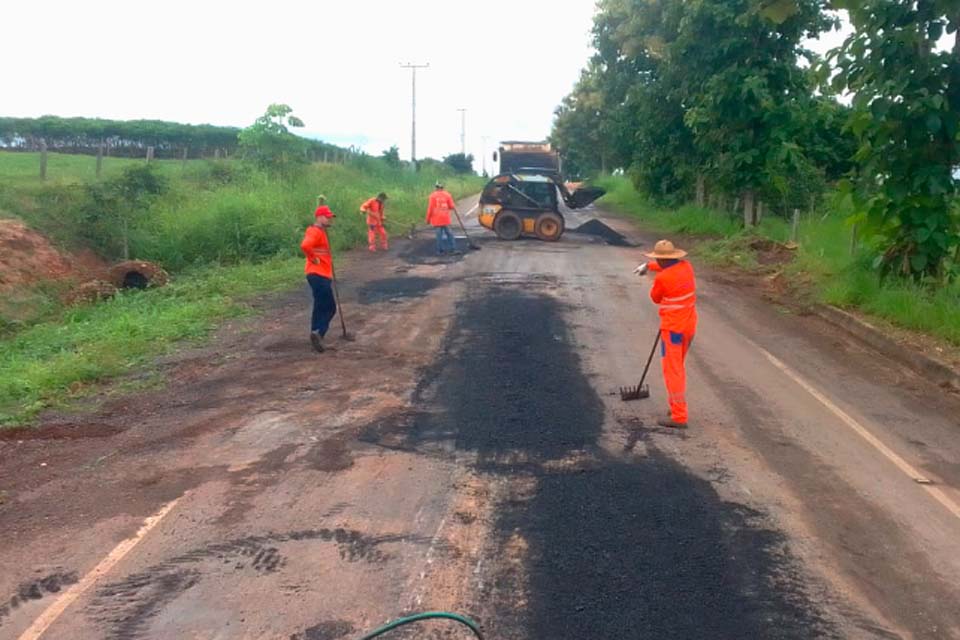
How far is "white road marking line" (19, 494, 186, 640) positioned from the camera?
4512mm

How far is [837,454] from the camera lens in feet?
24.3

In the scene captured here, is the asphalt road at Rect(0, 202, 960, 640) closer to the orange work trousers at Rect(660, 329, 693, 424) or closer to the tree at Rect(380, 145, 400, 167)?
the orange work trousers at Rect(660, 329, 693, 424)

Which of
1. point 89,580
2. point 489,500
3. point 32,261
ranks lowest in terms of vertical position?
point 89,580

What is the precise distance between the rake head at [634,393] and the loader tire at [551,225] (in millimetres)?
15496

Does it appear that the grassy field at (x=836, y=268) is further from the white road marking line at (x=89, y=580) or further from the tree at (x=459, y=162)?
the tree at (x=459, y=162)

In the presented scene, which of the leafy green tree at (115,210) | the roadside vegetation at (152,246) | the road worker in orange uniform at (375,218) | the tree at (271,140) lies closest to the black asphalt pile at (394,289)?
the roadside vegetation at (152,246)

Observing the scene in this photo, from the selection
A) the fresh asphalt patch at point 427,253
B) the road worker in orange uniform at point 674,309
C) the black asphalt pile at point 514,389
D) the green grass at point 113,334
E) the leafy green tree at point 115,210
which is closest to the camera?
the black asphalt pile at point 514,389

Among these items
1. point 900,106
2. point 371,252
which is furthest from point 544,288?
point 371,252

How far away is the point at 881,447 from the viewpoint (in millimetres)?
7668

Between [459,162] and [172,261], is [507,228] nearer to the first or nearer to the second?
[172,261]

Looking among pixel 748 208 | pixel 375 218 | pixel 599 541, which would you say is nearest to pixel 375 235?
pixel 375 218

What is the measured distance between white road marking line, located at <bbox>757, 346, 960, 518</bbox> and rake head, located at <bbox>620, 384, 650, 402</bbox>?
5.52 feet

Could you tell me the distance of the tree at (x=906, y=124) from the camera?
39.5 feet

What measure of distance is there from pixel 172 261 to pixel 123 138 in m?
37.1
